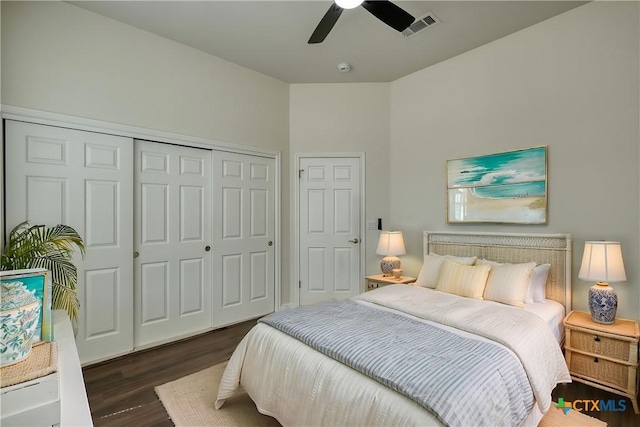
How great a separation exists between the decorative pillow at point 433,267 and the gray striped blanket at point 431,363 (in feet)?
3.63

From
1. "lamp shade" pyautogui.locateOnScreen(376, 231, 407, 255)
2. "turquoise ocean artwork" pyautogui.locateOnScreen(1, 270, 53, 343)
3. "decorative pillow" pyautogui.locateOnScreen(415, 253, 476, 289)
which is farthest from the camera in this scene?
"lamp shade" pyautogui.locateOnScreen(376, 231, 407, 255)

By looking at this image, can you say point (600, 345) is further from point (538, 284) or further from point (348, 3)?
point (348, 3)

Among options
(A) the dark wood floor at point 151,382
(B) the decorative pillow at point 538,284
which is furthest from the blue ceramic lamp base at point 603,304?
(A) the dark wood floor at point 151,382

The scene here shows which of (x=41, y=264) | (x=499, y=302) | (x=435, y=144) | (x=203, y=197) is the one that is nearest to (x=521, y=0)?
(x=435, y=144)

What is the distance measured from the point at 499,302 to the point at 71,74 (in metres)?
3.91

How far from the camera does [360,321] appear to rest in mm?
2062

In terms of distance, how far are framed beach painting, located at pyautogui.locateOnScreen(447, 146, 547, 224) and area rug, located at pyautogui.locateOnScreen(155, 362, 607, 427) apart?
1.55m

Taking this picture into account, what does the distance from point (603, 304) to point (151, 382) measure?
3366 millimetres

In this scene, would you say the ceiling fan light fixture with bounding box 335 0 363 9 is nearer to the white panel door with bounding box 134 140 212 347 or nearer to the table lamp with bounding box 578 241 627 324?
the white panel door with bounding box 134 140 212 347

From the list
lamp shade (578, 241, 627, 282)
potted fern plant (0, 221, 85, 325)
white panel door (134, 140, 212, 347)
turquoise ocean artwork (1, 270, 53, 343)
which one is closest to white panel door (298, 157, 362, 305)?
white panel door (134, 140, 212, 347)

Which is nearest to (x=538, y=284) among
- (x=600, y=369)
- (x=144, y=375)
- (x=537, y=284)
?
(x=537, y=284)

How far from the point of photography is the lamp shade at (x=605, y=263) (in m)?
2.29

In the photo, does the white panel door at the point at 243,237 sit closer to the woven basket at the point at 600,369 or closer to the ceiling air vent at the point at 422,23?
the ceiling air vent at the point at 422,23

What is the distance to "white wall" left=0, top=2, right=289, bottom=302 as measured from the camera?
2.48m
